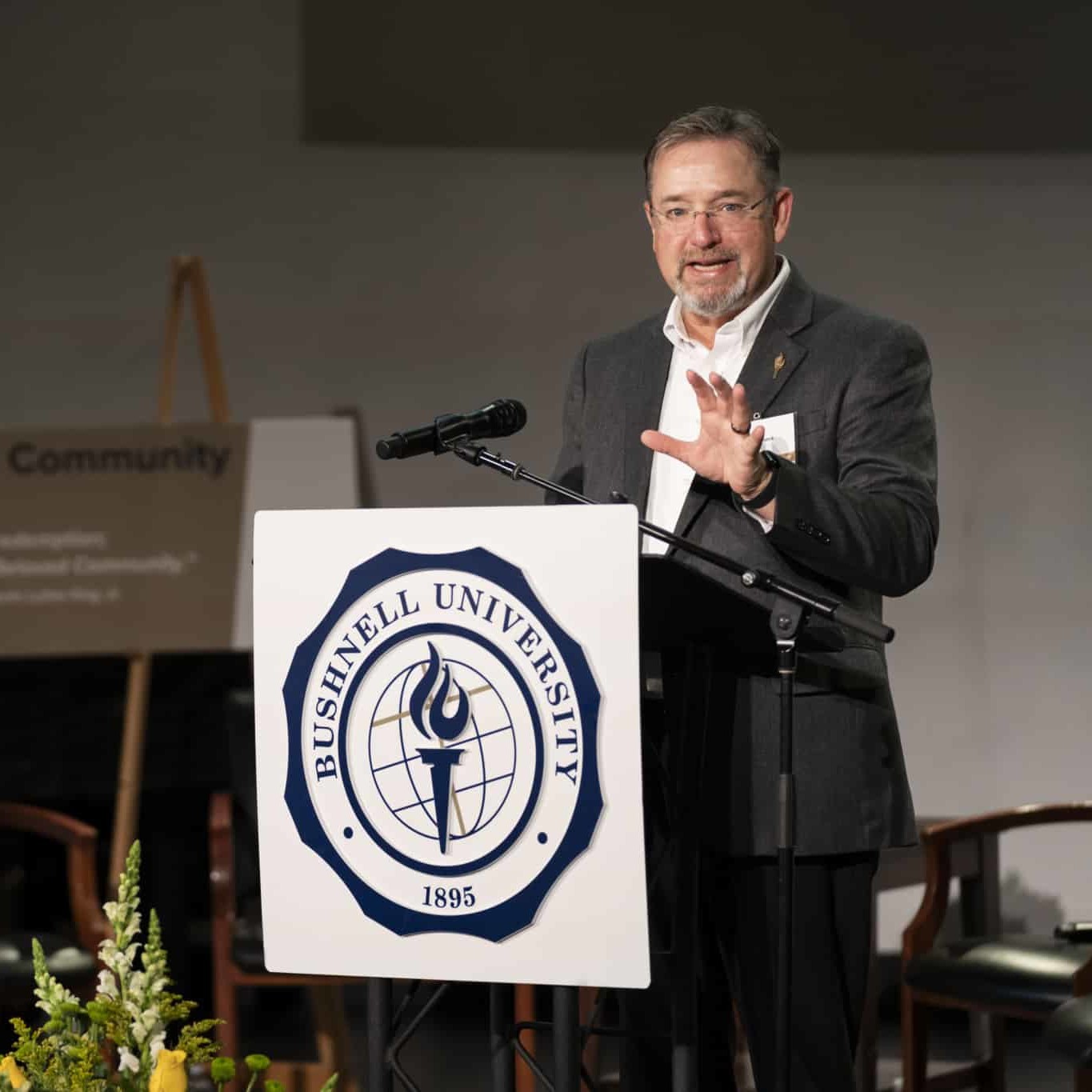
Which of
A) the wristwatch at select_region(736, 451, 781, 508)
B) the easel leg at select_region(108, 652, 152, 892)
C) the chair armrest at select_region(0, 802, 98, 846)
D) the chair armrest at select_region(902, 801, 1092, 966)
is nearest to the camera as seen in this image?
the wristwatch at select_region(736, 451, 781, 508)

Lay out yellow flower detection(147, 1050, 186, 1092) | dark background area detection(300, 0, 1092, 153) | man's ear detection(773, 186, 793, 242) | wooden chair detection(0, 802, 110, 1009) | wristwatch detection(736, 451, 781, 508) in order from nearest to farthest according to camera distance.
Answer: yellow flower detection(147, 1050, 186, 1092) → wristwatch detection(736, 451, 781, 508) → man's ear detection(773, 186, 793, 242) → wooden chair detection(0, 802, 110, 1009) → dark background area detection(300, 0, 1092, 153)

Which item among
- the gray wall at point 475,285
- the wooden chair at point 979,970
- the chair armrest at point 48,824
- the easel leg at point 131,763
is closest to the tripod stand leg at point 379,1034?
the wooden chair at point 979,970

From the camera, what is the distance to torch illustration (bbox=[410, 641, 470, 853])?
1721mm

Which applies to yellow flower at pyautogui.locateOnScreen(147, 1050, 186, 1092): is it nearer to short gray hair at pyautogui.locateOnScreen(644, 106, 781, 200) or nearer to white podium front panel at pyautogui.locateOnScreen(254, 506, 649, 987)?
white podium front panel at pyautogui.locateOnScreen(254, 506, 649, 987)

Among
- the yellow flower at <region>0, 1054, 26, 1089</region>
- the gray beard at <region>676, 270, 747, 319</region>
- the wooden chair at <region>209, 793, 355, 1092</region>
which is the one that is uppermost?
the gray beard at <region>676, 270, 747, 319</region>

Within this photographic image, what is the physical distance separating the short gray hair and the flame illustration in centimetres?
81

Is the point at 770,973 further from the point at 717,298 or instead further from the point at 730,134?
the point at 730,134

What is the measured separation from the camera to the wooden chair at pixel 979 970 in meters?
3.17

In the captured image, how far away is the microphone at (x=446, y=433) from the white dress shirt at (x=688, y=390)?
0.84ft

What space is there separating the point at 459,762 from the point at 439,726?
0.15ft

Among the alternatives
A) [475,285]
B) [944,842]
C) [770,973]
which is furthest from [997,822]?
[475,285]

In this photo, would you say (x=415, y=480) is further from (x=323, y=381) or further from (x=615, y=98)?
(x=615, y=98)

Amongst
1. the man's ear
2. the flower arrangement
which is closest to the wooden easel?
the man's ear

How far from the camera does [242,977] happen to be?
3.81 meters
